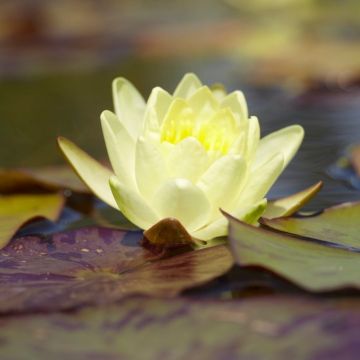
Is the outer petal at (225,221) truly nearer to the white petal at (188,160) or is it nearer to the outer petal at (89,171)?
the white petal at (188,160)

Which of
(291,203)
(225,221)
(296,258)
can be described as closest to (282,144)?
(291,203)

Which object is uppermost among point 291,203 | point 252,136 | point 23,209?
point 252,136

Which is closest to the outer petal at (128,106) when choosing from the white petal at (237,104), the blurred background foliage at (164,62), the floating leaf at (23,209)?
the white petal at (237,104)

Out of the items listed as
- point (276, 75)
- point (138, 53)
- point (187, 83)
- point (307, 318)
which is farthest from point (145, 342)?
point (138, 53)

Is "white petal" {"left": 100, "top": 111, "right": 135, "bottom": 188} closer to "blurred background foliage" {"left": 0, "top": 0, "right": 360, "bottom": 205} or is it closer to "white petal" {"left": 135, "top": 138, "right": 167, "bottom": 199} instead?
"white petal" {"left": 135, "top": 138, "right": 167, "bottom": 199}

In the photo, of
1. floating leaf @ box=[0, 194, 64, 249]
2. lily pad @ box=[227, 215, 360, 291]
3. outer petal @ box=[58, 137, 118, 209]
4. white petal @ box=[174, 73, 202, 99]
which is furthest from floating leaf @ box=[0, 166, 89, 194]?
lily pad @ box=[227, 215, 360, 291]

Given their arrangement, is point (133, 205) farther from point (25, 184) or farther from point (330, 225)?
point (25, 184)
